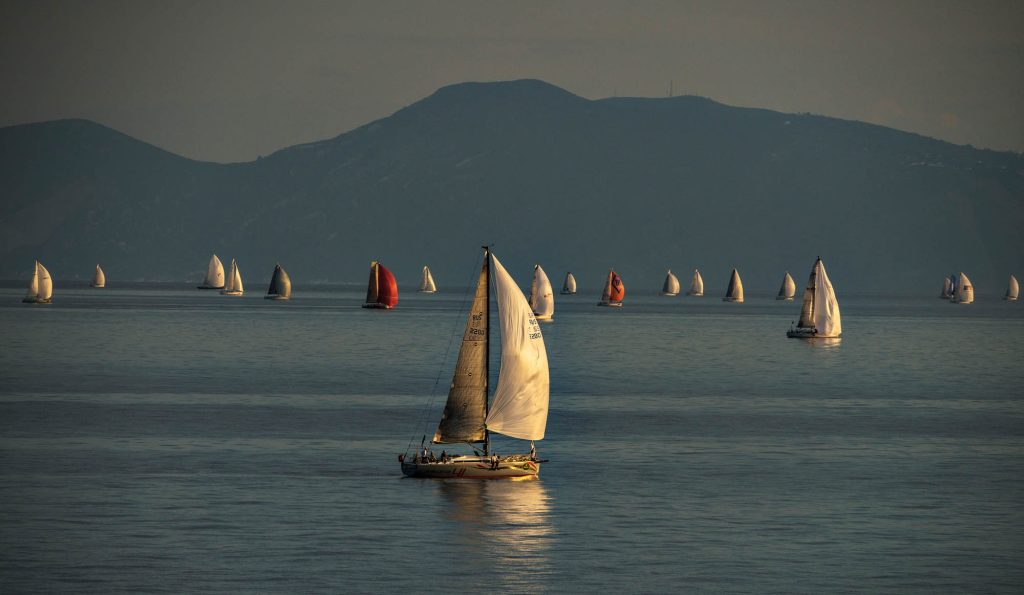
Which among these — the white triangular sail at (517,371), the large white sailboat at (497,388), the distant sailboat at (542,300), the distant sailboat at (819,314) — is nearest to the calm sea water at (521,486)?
the large white sailboat at (497,388)

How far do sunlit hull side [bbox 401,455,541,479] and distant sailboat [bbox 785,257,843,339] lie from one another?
79.5 metres

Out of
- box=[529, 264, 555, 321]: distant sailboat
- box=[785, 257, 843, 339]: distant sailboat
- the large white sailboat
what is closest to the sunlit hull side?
the large white sailboat

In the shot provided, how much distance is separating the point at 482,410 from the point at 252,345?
82247 mm

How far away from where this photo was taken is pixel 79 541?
39.9m

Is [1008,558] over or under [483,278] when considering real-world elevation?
under

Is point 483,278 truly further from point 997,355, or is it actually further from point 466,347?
point 997,355

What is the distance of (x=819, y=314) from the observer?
440ft

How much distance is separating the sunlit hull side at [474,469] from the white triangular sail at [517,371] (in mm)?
930

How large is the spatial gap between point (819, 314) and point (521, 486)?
88.8 metres

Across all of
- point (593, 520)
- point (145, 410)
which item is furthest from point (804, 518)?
point (145, 410)

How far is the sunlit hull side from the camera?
159 feet

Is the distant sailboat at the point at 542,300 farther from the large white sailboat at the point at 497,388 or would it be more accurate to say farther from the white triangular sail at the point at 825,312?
the large white sailboat at the point at 497,388

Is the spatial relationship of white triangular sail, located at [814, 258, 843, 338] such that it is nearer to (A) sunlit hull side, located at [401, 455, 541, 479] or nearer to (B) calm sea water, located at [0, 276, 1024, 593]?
(B) calm sea water, located at [0, 276, 1024, 593]

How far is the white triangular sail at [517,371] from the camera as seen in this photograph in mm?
47844
